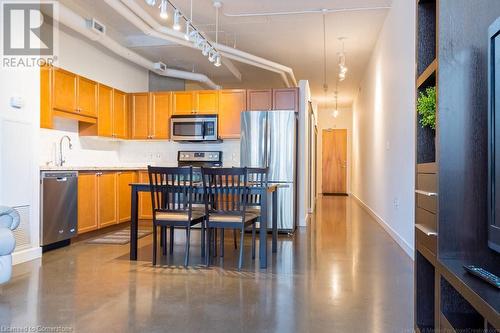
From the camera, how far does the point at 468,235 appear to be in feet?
4.82

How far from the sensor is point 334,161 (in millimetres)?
11984

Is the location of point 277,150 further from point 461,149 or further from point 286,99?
point 461,149

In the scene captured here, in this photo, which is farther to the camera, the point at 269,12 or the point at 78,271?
the point at 269,12

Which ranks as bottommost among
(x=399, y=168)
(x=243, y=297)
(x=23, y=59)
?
(x=243, y=297)

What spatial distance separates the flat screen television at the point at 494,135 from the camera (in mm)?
1316

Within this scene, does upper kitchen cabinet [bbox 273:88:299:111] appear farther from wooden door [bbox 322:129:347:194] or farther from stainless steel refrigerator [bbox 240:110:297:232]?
wooden door [bbox 322:129:347:194]

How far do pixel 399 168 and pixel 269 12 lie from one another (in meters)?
2.69

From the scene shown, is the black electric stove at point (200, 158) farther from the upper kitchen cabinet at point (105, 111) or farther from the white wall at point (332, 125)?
the white wall at point (332, 125)

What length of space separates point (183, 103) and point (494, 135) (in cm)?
512

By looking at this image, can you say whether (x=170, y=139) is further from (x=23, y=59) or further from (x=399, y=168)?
(x=399, y=168)

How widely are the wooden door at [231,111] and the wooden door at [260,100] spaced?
9 centimetres

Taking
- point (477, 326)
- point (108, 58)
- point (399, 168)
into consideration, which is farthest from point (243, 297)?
point (108, 58)

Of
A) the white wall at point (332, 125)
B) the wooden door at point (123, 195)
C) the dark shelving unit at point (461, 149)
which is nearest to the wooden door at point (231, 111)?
the wooden door at point (123, 195)

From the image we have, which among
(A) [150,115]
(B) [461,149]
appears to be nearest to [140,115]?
(A) [150,115]
